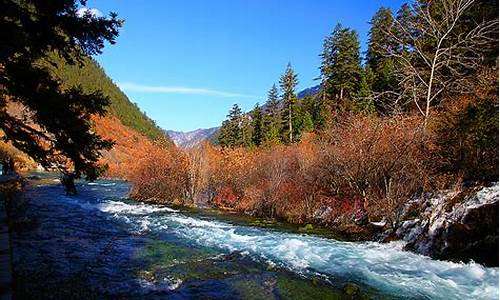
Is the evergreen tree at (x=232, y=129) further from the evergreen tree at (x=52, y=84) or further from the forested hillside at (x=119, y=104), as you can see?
→ the forested hillside at (x=119, y=104)

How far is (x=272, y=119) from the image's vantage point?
6250cm

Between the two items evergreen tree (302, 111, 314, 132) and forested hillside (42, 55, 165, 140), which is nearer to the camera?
evergreen tree (302, 111, 314, 132)

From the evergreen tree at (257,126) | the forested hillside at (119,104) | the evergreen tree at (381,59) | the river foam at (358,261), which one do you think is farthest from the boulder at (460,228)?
the forested hillside at (119,104)

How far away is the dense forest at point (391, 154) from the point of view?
15125mm

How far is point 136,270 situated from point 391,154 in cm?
1269

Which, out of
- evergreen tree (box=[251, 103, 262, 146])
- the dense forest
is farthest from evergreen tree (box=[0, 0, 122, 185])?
evergreen tree (box=[251, 103, 262, 146])

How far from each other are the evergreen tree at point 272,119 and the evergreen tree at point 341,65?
30.2 feet

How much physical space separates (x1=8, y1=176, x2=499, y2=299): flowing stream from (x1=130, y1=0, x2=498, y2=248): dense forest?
149 inches

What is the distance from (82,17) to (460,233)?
1203cm

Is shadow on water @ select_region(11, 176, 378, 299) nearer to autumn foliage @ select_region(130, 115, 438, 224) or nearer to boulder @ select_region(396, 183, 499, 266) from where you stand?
boulder @ select_region(396, 183, 499, 266)

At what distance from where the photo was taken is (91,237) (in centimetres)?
1448

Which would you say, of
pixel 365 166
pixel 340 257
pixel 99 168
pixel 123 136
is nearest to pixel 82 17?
pixel 99 168

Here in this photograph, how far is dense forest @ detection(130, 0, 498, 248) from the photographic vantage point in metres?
15.1

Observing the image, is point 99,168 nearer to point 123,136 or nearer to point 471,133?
point 471,133
